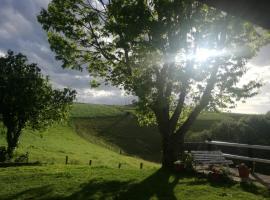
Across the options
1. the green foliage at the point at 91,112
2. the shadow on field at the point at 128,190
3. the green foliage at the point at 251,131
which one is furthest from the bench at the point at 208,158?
the green foliage at the point at 91,112

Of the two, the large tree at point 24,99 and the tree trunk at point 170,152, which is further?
the large tree at point 24,99

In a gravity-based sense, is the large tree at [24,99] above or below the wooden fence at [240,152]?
above

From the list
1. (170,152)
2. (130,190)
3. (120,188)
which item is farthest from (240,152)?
(130,190)

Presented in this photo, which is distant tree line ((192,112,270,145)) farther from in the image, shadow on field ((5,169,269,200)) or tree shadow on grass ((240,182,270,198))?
tree shadow on grass ((240,182,270,198))

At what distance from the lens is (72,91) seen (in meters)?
52.9

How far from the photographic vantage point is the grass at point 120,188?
1636 cm

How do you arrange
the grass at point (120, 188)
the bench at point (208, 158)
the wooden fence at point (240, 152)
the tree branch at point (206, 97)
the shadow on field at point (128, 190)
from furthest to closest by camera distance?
the tree branch at point (206, 97)
the bench at point (208, 158)
the wooden fence at point (240, 152)
the grass at point (120, 188)
the shadow on field at point (128, 190)

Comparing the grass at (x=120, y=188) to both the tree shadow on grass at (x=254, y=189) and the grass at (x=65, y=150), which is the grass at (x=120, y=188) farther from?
the grass at (x=65, y=150)

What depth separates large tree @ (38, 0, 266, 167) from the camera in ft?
72.6

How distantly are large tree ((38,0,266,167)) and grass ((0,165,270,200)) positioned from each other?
533cm

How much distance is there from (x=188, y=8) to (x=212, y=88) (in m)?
5.44

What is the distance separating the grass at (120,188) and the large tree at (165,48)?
5326 mm

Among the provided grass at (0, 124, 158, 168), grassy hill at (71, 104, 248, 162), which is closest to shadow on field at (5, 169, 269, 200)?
grass at (0, 124, 158, 168)

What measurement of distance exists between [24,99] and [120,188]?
31489 mm
